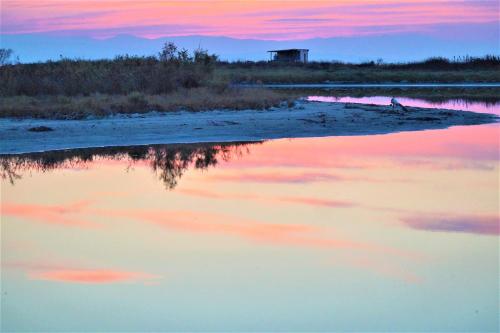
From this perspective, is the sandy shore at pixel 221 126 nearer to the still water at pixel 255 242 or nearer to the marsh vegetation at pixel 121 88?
the marsh vegetation at pixel 121 88

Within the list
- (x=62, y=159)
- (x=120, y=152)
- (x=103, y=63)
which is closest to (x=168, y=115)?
(x=120, y=152)

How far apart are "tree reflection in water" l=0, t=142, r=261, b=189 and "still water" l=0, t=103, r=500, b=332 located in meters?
0.11

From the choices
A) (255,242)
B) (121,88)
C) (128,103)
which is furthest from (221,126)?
(255,242)

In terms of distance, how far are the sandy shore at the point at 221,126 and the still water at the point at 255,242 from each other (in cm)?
245

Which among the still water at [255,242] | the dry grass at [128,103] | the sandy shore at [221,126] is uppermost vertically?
the dry grass at [128,103]

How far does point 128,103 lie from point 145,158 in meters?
6.48

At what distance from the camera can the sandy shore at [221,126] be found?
60.5 feet

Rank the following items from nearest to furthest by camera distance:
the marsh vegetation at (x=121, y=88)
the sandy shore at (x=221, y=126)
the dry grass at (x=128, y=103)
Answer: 1. the sandy shore at (x=221, y=126)
2. the dry grass at (x=128, y=103)
3. the marsh vegetation at (x=121, y=88)

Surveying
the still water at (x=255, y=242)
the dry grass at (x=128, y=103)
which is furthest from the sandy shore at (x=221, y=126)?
the still water at (x=255, y=242)

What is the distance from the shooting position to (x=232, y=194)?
→ 12258 mm

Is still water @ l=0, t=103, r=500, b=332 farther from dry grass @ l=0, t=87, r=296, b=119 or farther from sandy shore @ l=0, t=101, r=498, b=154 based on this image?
dry grass @ l=0, t=87, r=296, b=119

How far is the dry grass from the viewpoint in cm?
2108

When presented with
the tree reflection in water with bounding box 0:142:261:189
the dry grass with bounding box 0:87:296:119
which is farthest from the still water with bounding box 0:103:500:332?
the dry grass with bounding box 0:87:296:119

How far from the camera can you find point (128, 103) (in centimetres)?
2262
